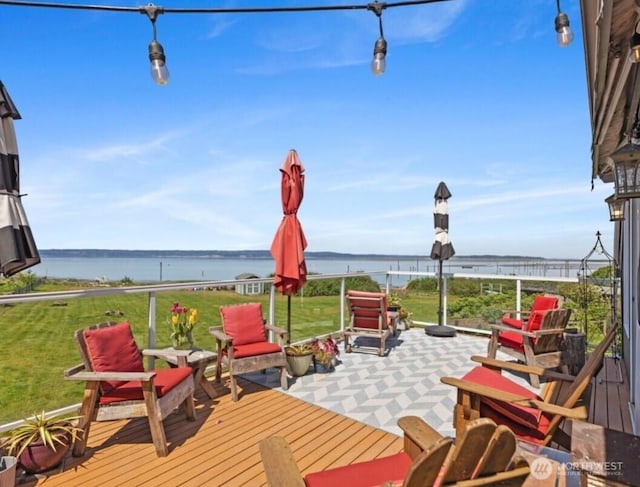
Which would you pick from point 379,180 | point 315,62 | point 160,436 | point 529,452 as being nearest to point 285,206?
point 160,436

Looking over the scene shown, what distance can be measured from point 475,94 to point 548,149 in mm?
3389

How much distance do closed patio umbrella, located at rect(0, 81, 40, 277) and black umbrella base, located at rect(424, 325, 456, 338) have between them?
5995 millimetres

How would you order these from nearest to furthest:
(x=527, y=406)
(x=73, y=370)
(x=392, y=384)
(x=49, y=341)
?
(x=527, y=406)
(x=73, y=370)
(x=49, y=341)
(x=392, y=384)

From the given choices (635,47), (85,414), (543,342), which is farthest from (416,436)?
(543,342)

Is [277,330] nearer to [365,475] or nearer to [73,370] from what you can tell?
[73,370]

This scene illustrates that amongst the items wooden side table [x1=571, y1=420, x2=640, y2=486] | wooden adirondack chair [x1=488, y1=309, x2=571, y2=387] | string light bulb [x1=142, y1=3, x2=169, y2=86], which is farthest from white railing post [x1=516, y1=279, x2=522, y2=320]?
string light bulb [x1=142, y1=3, x2=169, y2=86]

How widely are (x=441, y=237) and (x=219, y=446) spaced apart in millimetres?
5276

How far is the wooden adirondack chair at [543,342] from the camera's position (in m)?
4.45

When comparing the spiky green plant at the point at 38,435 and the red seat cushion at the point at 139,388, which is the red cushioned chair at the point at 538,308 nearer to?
the red seat cushion at the point at 139,388

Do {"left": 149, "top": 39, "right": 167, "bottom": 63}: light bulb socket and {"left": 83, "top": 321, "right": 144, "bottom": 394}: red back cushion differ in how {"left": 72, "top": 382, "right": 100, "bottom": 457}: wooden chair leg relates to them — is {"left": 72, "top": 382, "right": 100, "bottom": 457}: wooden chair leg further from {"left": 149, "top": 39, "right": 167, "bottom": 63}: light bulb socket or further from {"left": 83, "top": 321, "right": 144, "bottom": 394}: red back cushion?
{"left": 149, "top": 39, "right": 167, "bottom": 63}: light bulb socket

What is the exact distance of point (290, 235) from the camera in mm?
4801

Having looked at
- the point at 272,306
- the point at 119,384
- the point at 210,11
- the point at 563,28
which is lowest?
the point at 119,384

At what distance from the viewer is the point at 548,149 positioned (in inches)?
398

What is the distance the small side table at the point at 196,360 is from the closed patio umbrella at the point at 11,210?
157 cm
